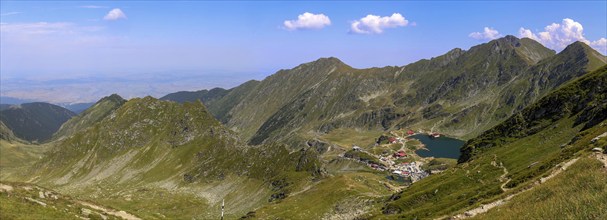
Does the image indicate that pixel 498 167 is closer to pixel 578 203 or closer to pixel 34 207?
pixel 578 203

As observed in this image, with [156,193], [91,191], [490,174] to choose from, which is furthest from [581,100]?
[91,191]

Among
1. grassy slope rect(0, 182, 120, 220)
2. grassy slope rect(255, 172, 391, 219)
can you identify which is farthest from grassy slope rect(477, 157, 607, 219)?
grassy slope rect(255, 172, 391, 219)

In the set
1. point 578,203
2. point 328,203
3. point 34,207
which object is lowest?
point 328,203

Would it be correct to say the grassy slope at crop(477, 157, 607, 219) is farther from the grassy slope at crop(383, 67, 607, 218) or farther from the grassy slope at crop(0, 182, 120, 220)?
the grassy slope at crop(0, 182, 120, 220)

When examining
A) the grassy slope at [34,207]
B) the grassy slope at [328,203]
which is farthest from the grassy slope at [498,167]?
the grassy slope at [34,207]

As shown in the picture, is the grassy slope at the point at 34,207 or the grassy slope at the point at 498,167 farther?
the grassy slope at the point at 498,167

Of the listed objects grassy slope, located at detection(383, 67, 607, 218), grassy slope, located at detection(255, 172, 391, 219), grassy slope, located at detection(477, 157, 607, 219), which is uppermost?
grassy slope, located at detection(477, 157, 607, 219)

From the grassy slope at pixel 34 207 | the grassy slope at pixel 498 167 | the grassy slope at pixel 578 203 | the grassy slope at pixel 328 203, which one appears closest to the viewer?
the grassy slope at pixel 578 203

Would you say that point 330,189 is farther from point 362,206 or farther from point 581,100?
point 581,100

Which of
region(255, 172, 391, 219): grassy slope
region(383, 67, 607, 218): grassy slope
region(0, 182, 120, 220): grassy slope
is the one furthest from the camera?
region(255, 172, 391, 219): grassy slope

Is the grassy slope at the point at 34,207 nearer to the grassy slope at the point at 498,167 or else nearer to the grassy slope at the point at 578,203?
the grassy slope at the point at 578,203

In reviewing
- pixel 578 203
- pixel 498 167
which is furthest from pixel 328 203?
pixel 578 203
